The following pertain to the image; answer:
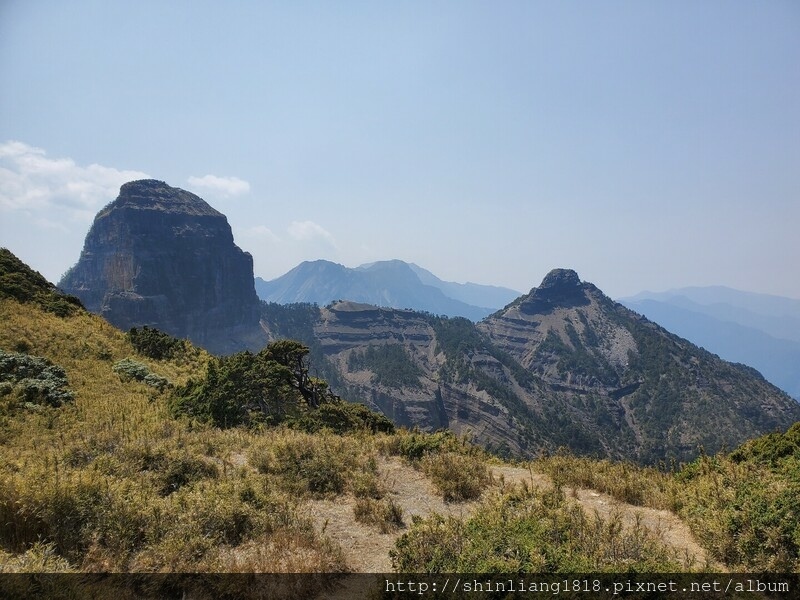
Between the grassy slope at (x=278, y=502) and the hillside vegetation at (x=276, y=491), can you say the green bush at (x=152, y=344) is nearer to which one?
the hillside vegetation at (x=276, y=491)

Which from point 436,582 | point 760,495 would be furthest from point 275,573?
point 760,495

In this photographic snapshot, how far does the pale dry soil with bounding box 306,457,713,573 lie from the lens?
730 centimetres

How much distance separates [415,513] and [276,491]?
326 cm

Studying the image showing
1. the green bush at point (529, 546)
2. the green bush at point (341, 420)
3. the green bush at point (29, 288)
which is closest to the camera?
the green bush at point (529, 546)

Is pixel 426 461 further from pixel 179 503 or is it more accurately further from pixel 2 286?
pixel 2 286

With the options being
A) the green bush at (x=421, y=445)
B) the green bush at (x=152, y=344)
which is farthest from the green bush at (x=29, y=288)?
the green bush at (x=421, y=445)

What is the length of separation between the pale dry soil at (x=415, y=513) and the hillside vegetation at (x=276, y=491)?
176mm

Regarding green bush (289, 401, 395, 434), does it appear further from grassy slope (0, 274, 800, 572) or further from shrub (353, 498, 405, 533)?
shrub (353, 498, 405, 533)

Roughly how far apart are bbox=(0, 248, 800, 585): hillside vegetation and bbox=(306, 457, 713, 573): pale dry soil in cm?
18

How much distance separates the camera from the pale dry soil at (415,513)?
7297mm

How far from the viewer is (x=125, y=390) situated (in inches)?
703

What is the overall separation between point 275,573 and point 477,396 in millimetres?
188322

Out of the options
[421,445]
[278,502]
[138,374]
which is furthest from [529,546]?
[138,374]

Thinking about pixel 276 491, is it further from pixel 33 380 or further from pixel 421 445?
pixel 33 380
